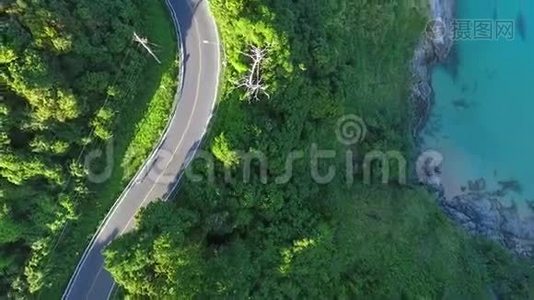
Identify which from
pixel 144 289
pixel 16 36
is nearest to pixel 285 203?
pixel 144 289

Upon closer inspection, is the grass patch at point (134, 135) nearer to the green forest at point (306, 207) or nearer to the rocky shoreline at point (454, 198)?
the green forest at point (306, 207)

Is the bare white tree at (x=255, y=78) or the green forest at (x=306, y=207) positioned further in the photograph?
the bare white tree at (x=255, y=78)

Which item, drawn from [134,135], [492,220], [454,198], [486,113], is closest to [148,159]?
[134,135]

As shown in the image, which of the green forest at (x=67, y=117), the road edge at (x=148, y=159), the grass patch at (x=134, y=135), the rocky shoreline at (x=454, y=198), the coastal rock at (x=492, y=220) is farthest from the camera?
the rocky shoreline at (x=454, y=198)

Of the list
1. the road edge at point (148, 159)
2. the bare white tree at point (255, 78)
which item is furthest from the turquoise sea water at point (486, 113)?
the road edge at point (148, 159)

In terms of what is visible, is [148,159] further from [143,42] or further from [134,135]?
[143,42]

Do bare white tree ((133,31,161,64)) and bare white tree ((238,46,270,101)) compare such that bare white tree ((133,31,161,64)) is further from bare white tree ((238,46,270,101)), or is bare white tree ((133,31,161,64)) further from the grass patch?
bare white tree ((238,46,270,101))
